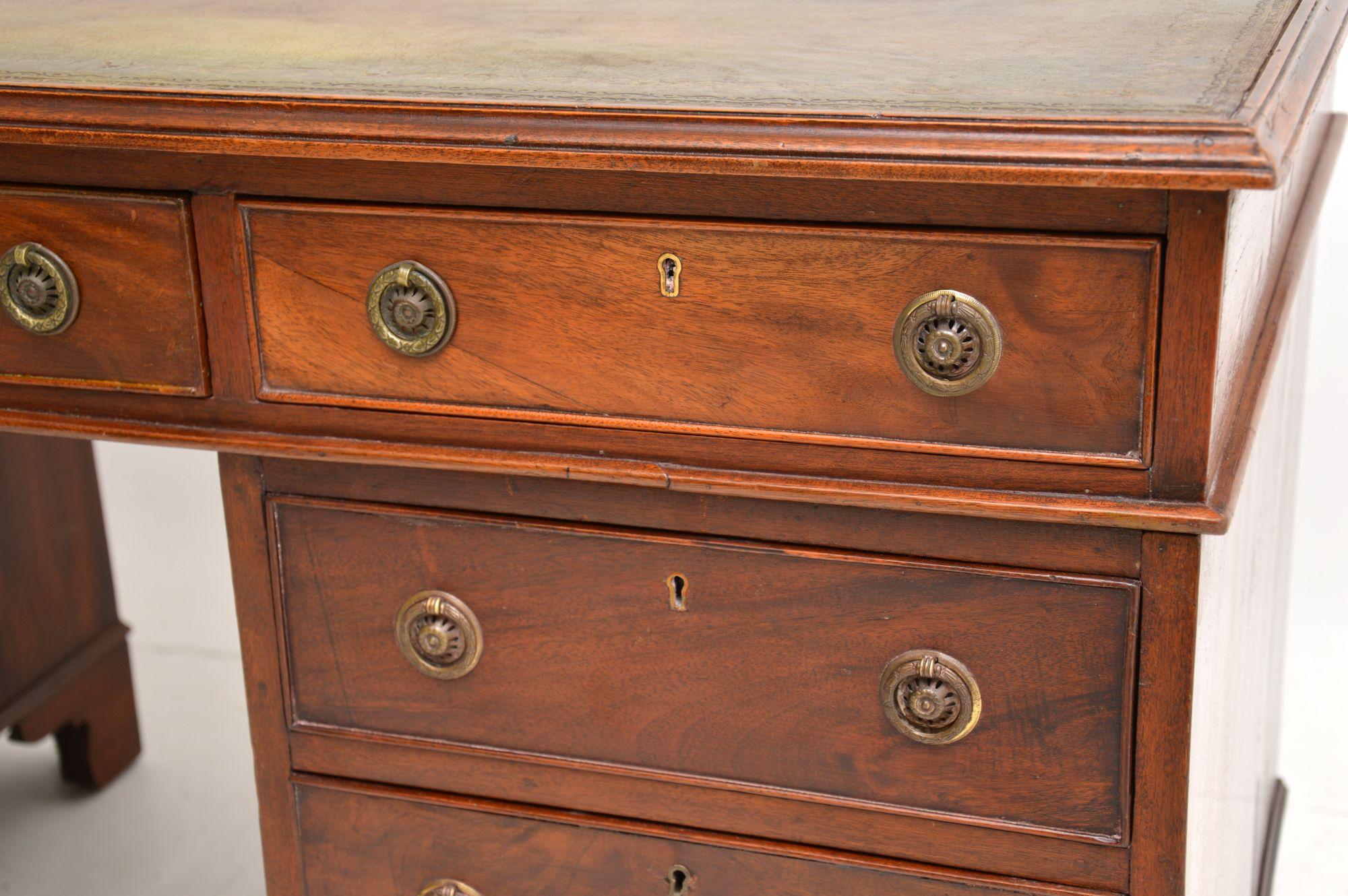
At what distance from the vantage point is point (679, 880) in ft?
3.71

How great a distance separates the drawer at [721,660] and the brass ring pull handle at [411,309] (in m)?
0.14

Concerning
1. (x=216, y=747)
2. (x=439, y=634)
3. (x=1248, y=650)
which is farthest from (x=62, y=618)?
(x=1248, y=650)

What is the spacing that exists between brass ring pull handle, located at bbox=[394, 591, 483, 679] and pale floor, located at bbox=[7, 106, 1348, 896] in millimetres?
868

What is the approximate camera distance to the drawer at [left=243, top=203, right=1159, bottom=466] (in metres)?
0.91

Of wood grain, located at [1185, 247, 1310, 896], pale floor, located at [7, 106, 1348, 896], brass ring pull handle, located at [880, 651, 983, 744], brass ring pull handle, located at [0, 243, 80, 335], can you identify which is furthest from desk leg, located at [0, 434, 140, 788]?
wood grain, located at [1185, 247, 1310, 896]

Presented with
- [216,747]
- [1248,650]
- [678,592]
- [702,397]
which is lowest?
[216,747]

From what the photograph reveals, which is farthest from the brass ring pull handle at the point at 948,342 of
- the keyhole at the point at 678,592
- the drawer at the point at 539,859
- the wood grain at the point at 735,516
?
the drawer at the point at 539,859

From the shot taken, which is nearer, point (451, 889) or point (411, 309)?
point (411, 309)

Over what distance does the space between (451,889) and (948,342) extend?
0.58 meters

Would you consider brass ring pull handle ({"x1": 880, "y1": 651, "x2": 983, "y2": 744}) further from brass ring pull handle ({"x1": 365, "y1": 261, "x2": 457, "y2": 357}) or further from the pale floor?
the pale floor

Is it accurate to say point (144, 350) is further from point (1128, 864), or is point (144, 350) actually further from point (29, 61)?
point (1128, 864)

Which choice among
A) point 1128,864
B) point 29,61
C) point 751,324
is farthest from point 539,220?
point 1128,864

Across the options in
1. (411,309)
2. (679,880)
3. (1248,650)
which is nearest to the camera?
(411,309)

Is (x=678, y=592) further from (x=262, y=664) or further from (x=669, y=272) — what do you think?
(x=262, y=664)
